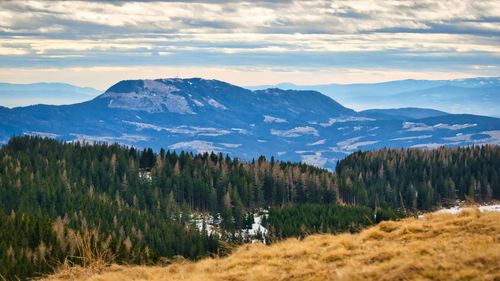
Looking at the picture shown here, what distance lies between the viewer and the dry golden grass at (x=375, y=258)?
20.7 metres

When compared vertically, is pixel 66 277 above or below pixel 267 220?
above

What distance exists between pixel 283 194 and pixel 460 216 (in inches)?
6544

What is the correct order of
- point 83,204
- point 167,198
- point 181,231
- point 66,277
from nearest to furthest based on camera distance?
point 66,277
point 181,231
point 83,204
point 167,198

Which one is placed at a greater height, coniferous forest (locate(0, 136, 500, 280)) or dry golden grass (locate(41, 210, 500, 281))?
dry golden grass (locate(41, 210, 500, 281))

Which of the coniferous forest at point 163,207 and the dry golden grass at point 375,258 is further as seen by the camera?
the coniferous forest at point 163,207

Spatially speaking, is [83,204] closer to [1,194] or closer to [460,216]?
[1,194]

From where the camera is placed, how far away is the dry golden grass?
20703 millimetres

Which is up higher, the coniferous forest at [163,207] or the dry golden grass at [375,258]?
the dry golden grass at [375,258]

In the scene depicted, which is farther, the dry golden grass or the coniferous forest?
the coniferous forest

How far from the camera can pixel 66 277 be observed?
27438 millimetres

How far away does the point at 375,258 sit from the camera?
77.6ft

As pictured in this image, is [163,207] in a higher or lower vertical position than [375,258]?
lower

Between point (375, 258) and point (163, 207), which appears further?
point (163, 207)

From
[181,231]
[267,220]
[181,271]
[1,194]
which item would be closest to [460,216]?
[181,271]
